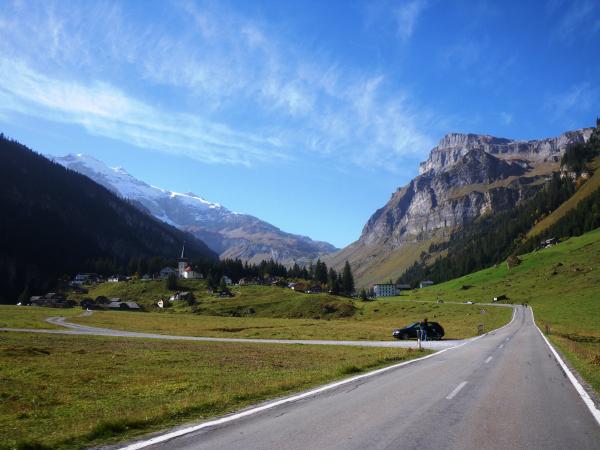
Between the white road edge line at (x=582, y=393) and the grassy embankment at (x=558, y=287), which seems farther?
the grassy embankment at (x=558, y=287)

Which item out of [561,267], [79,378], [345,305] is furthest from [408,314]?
[79,378]

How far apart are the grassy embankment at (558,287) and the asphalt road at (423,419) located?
56.3 ft

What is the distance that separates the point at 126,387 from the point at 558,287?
382 feet

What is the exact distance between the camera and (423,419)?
1052cm

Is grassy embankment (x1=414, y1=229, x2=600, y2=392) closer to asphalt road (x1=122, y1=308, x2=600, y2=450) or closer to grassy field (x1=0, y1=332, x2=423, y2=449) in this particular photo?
asphalt road (x1=122, y1=308, x2=600, y2=450)

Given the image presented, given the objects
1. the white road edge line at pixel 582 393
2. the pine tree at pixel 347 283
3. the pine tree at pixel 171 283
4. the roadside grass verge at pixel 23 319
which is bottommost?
the roadside grass verge at pixel 23 319

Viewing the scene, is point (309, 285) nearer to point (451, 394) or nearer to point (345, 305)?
point (345, 305)

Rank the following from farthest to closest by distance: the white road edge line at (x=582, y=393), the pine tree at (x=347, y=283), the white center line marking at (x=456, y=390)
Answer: the pine tree at (x=347, y=283) < the white center line marking at (x=456, y=390) < the white road edge line at (x=582, y=393)

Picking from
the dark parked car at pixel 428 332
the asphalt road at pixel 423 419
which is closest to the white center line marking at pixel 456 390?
the asphalt road at pixel 423 419

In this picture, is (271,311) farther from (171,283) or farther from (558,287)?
(558,287)

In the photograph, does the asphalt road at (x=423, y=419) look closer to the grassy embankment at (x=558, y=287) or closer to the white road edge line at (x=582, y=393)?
the white road edge line at (x=582, y=393)

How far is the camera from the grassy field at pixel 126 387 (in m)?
10.2

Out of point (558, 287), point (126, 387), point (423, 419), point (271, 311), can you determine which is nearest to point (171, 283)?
point (271, 311)

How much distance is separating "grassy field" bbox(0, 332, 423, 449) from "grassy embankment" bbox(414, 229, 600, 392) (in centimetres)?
1949
